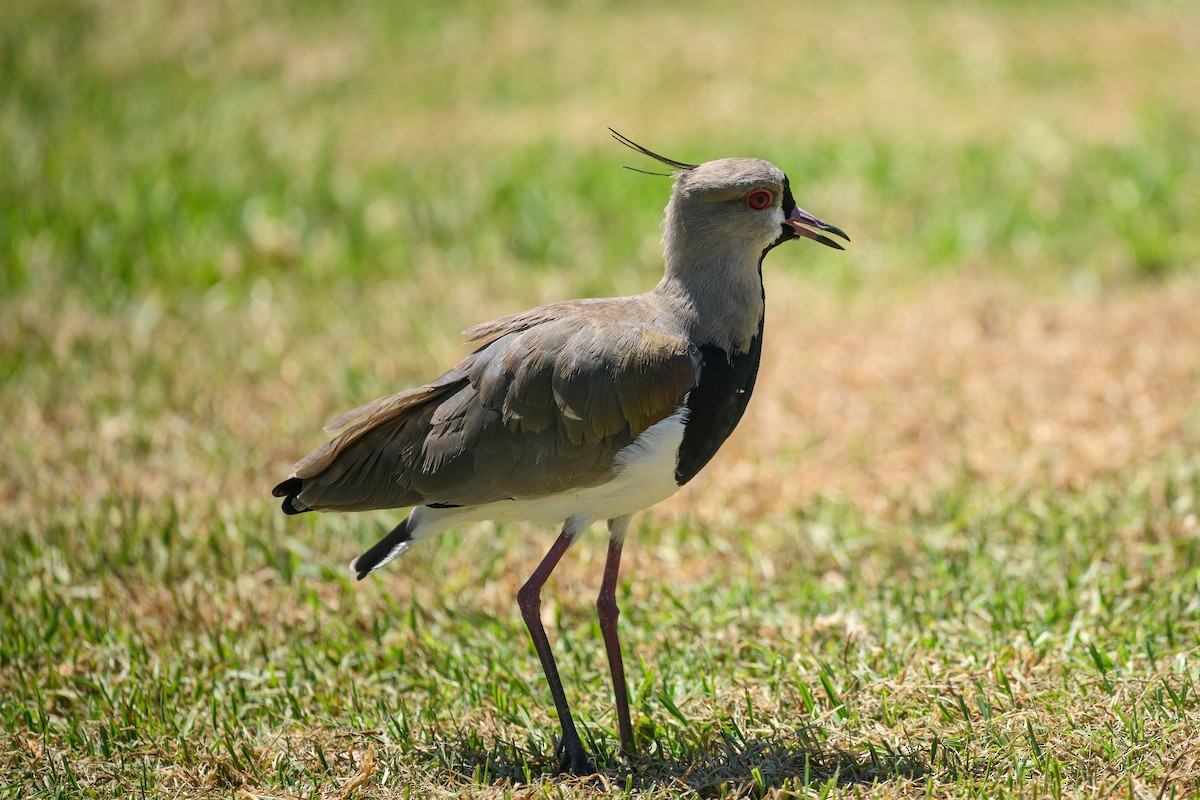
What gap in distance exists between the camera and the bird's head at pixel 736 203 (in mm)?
3717

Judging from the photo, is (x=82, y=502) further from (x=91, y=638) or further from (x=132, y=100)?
(x=132, y=100)

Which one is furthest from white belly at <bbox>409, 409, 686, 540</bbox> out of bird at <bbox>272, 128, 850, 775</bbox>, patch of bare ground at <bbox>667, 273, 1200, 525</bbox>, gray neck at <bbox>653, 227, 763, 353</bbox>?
patch of bare ground at <bbox>667, 273, 1200, 525</bbox>

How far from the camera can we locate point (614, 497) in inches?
145

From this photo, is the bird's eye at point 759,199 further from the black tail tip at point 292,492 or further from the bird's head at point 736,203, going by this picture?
the black tail tip at point 292,492

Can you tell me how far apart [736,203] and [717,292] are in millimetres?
265

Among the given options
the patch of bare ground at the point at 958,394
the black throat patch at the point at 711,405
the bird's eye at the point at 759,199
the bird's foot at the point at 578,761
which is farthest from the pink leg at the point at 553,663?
the patch of bare ground at the point at 958,394

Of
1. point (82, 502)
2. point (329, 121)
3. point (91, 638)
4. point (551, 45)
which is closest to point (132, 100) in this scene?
point (329, 121)

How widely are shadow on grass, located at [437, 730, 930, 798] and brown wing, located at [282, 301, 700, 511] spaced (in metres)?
0.75

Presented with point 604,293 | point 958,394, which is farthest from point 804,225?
point 604,293

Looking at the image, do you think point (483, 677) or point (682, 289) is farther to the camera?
point (483, 677)

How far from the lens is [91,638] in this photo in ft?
14.9

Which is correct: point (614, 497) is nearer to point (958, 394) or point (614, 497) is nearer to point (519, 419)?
point (519, 419)

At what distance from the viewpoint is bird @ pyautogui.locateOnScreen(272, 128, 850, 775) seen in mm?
3619

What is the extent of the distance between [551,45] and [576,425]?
28.8ft
